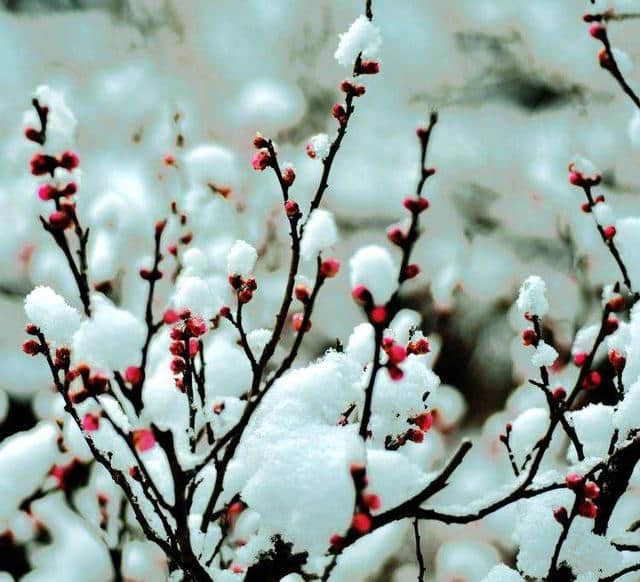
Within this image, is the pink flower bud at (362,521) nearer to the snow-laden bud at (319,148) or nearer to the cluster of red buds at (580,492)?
the cluster of red buds at (580,492)

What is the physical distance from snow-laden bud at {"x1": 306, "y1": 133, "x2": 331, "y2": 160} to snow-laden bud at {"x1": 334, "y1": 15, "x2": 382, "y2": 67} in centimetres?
24

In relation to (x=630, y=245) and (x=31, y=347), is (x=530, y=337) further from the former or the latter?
(x=31, y=347)

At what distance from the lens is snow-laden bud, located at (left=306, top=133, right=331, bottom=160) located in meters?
1.83

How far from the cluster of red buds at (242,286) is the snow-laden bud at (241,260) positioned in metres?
0.02

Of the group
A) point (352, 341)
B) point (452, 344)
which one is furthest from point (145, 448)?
point (452, 344)

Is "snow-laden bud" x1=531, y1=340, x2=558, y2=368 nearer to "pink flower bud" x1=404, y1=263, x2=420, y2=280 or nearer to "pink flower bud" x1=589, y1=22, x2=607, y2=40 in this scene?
"pink flower bud" x1=404, y1=263, x2=420, y2=280

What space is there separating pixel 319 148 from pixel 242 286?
0.52 metres

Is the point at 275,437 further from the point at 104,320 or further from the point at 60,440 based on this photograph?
the point at 60,440

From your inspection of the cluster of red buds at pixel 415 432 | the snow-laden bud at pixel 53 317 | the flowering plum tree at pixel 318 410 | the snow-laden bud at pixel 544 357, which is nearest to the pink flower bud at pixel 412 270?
the flowering plum tree at pixel 318 410

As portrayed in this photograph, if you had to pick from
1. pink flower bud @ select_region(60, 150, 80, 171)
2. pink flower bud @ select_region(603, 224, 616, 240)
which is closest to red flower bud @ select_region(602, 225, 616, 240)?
pink flower bud @ select_region(603, 224, 616, 240)

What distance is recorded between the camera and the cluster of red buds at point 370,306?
46.8 inches

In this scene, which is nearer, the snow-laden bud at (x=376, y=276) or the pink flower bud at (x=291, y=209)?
the snow-laden bud at (x=376, y=276)

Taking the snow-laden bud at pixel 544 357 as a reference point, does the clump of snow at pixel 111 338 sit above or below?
below

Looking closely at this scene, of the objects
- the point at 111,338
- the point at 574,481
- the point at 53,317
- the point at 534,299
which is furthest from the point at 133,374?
→ the point at 534,299
